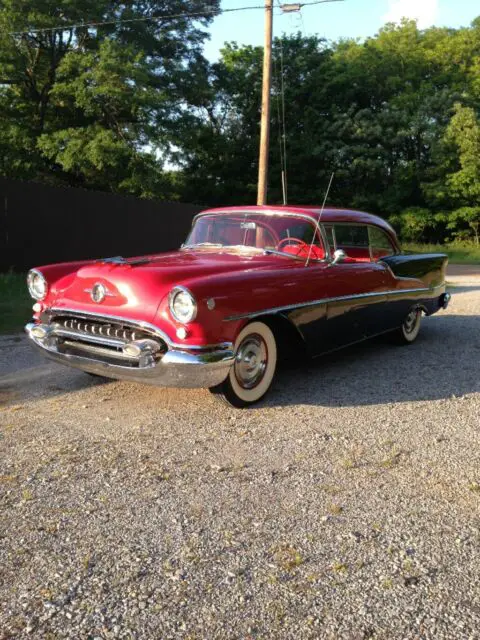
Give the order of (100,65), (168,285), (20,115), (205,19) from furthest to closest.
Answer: (205,19), (20,115), (100,65), (168,285)

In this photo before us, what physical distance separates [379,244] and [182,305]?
3.18 m

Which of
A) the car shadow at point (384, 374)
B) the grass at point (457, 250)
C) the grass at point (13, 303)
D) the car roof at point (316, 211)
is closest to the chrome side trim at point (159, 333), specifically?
the car shadow at point (384, 374)

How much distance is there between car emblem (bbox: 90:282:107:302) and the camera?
4293 mm

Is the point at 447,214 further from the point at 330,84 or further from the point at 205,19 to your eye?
the point at 205,19

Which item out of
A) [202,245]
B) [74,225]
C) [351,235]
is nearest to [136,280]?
Answer: [202,245]

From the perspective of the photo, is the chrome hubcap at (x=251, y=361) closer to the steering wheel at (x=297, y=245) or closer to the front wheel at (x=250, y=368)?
the front wheel at (x=250, y=368)

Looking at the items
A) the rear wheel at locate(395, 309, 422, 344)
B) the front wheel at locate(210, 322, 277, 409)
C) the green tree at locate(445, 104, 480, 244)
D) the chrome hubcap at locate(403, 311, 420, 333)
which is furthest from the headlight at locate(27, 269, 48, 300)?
the green tree at locate(445, 104, 480, 244)

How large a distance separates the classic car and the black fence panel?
23.5 feet

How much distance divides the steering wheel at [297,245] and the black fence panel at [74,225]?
26.4 ft

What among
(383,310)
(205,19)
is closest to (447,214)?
(205,19)

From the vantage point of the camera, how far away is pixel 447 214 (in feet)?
106

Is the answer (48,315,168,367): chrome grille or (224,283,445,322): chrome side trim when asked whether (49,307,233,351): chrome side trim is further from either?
(224,283,445,322): chrome side trim

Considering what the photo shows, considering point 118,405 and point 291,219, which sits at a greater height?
point 291,219

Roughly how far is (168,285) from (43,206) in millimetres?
9268
